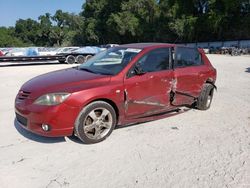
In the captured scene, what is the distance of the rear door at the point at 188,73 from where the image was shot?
18.9ft

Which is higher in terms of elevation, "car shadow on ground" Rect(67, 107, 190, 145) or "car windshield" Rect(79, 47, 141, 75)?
"car windshield" Rect(79, 47, 141, 75)

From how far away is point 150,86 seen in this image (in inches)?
204

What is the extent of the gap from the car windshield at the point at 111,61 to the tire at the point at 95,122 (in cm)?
69

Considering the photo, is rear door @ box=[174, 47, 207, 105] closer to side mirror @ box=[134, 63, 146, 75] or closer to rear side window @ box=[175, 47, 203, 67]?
rear side window @ box=[175, 47, 203, 67]

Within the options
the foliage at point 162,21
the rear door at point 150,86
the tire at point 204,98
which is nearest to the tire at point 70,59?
the tire at point 204,98

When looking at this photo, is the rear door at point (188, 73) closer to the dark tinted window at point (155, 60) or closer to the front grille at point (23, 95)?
A: the dark tinted window at point (155, 60)

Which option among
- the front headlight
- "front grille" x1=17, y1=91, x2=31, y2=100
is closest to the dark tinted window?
the front headlight

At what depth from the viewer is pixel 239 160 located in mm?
4027

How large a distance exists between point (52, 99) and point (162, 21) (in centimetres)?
5334

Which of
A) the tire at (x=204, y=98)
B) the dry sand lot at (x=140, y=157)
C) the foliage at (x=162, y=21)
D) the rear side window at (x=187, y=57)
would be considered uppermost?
the foliage at (x=162, y=21)

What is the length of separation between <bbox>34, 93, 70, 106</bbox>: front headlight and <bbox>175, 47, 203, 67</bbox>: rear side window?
2.56m

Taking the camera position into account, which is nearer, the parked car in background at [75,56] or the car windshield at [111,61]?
the car windshield at [111,61]

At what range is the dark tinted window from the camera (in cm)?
521

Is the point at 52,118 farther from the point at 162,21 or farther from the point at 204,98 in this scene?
the point at 162,21
